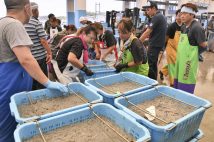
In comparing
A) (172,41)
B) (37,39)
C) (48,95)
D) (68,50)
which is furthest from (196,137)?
(172,41)

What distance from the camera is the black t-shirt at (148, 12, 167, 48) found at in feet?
10.3

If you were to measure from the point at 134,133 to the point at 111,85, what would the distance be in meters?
0.67

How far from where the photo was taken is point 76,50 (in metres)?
1.87

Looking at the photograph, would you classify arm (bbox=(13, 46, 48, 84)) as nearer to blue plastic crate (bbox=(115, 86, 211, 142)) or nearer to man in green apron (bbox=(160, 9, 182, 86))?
blue plastic crate (bbox=(115, 86, 211, 142))

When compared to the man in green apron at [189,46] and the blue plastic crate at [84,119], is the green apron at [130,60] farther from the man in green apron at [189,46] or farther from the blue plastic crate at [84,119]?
the blue plastic crate at [84,119]

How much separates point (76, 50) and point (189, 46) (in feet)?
3.90

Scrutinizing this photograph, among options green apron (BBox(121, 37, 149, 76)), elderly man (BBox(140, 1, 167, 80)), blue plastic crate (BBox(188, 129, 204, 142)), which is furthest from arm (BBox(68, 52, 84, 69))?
elderly man (BBox(140, 1, 167, 80))

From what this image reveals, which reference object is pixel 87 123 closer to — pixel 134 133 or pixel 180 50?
pixel 134 133

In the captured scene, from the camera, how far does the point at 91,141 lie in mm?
957

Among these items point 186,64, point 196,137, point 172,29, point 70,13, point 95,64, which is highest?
point 70,13

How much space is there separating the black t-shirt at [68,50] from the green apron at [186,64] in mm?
1103

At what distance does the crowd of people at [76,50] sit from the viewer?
1278 mm

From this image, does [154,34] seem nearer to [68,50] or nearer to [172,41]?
[172,41]

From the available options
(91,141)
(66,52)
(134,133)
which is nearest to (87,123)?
(91,141)
